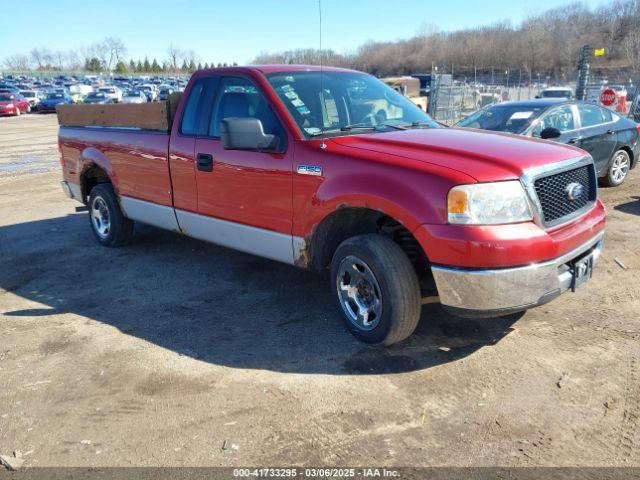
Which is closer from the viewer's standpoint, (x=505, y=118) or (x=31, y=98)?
(x=505, y=118)

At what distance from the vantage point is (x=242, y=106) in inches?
179

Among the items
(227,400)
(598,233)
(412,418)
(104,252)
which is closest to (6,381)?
(227,400)

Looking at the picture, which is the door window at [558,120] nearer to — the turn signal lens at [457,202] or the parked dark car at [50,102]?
the turn signal lens at [457,202]

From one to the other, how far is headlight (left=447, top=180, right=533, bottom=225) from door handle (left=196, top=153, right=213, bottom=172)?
7.46 feet

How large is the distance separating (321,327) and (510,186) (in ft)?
5.87

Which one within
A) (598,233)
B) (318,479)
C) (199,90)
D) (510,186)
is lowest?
(318,479)

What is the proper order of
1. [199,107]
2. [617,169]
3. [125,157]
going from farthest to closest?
[617,169], [125,157], [199,107]

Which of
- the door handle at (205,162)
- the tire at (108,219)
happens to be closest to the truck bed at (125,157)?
the tire at (108,219)

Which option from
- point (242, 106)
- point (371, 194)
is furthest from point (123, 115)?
point (371, 194)

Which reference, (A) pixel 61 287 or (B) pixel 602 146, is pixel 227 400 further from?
(B) pixel 602 146

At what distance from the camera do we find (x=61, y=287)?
17.2 feet

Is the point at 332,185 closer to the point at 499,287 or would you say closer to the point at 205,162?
the point at 499,287

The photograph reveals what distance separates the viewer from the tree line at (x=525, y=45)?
223 feet

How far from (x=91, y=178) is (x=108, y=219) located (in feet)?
2.30
